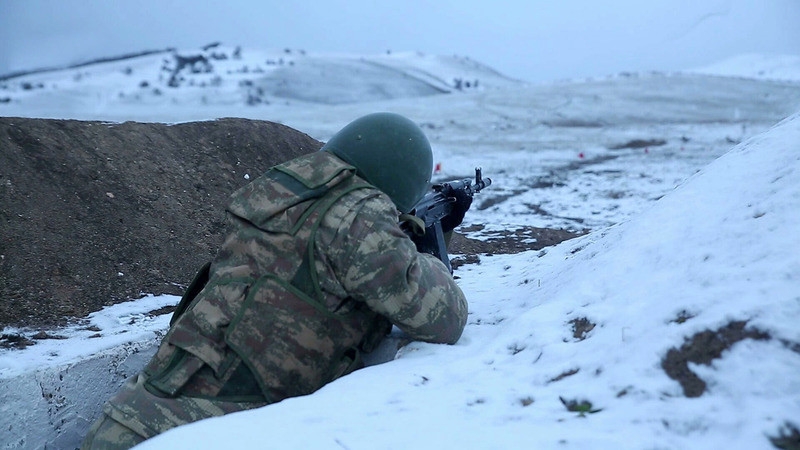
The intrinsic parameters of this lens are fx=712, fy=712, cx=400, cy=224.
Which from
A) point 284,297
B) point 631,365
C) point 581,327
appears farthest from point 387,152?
point 631,365

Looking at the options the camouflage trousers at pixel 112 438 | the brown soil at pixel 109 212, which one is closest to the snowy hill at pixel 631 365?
the camouflage trousers at pixel 112 438

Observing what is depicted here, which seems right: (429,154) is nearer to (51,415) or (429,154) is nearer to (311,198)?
(311,198)

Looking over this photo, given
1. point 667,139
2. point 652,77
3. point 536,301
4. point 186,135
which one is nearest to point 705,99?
point 652,77

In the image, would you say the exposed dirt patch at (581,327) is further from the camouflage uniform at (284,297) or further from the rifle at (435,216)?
the rifle at (435,216)

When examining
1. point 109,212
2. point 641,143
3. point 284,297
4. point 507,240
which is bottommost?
point 641,143

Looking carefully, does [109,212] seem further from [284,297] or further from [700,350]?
[700,350]

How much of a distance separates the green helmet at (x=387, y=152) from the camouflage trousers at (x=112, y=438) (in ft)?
4.02

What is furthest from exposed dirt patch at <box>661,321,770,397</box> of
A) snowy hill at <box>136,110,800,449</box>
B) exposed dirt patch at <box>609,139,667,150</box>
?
exposed dirt patch at <box>609,139,667,150</box>

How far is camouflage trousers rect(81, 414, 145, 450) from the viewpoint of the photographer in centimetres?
237

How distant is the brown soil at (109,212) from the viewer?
4625mm

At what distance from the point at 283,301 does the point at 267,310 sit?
6cm

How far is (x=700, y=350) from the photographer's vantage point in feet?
6.61

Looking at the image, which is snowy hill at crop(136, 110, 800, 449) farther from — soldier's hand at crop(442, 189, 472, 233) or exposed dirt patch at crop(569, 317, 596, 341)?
soldier's hand at crop(442, 189, 472, 233)

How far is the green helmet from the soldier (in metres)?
0.11
